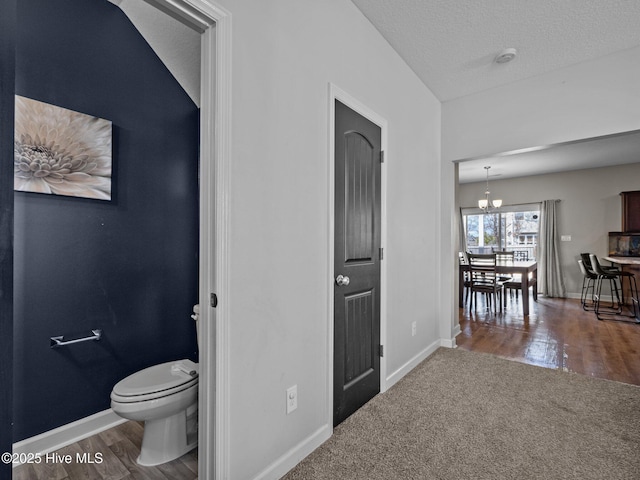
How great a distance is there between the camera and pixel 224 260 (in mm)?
1321

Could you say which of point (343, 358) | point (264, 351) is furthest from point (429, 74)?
point (264, 351)

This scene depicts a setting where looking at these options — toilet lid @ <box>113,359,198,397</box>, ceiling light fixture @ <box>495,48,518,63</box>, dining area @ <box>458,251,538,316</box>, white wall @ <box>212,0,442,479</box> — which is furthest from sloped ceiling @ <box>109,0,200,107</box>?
dining area @ <box>458,251,538,316</box>

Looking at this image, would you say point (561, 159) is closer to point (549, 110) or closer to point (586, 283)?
point (586, 283)

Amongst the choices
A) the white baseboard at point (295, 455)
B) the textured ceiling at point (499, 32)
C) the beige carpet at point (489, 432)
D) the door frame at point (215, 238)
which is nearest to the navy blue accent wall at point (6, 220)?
the door frame at point (215, 238)

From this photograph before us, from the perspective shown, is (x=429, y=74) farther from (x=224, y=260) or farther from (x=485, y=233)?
(x=485, y=233)

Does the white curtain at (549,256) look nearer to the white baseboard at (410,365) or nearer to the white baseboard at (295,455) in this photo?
the white baseboard at (410,365)

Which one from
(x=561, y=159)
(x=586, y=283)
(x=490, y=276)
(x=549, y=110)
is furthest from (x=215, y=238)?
(x=586, y=283)

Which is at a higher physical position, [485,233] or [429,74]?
[429,74]

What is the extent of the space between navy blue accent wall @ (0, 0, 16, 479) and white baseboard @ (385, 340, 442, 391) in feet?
7.31

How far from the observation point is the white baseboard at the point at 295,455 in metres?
1.51

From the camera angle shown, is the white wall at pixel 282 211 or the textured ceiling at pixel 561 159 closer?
the white wall at pixel 282 211

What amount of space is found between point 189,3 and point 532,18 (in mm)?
2415

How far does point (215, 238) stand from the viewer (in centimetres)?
132

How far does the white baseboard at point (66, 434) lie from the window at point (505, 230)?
8341 millimetres
